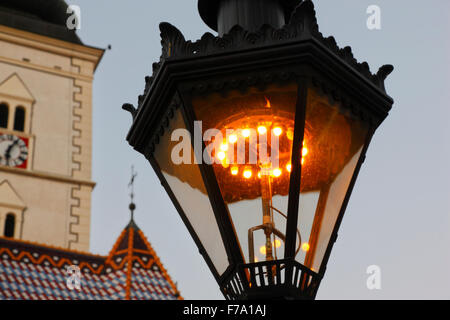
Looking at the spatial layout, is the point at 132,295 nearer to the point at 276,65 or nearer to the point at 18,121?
the point at 18,121

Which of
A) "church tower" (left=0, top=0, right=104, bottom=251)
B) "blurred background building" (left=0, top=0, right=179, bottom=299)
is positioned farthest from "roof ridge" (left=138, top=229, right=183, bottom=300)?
"church tower" (left=0, top=0, right=104, bottom=251)

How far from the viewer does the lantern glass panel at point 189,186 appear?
255 centimetres

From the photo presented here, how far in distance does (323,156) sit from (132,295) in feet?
46.3

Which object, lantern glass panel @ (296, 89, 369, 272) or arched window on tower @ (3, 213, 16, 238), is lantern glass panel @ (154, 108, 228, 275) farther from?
arched window on tower @ (3, 213, 16, 238)

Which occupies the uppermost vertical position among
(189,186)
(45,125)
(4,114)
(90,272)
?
(4,114)

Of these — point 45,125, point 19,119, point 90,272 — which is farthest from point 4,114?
point 90,272

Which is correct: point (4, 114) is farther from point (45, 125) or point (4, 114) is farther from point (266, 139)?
point (266, 139)

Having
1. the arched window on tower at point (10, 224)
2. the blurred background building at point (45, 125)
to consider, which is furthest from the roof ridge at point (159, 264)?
the arched window on tower at point (10, 224)

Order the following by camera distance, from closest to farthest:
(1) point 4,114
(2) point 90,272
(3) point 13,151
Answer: (2) point 90,272 < (3) point 13,151 < (1) point 4,114

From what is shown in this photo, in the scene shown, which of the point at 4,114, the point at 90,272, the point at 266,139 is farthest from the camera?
the point at 4,114

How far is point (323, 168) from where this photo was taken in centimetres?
259

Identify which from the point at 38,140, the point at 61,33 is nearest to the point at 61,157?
the point at 38,140

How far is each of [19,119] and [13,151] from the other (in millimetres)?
1118

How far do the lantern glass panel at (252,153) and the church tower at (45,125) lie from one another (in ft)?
75.3
